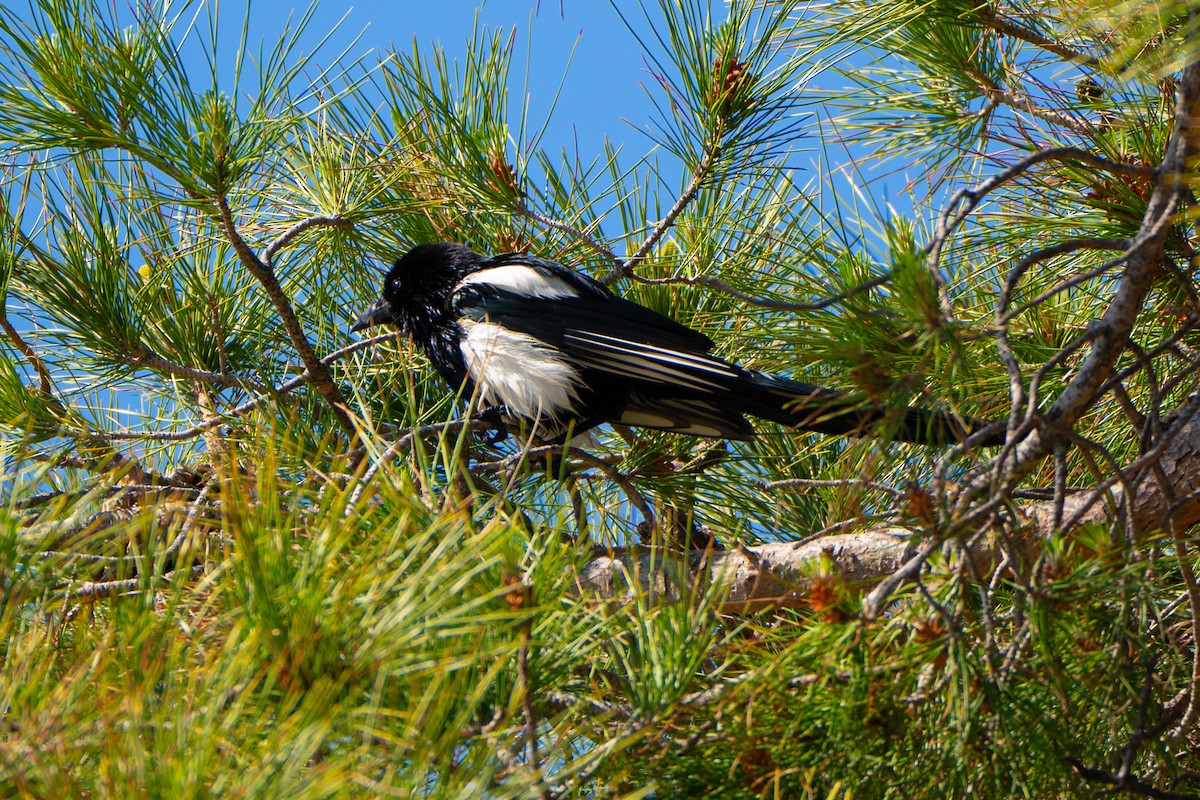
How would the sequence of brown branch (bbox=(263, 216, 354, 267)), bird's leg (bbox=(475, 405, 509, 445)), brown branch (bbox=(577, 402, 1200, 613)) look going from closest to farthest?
brown branch (bbox=(577, 402, 1200, 613)) < brown branch (bbox=(263, 216, 354, 267)) < bird's leg (bbox=(475, 405, 509, 445))

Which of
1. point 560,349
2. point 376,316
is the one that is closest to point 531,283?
point 560,349

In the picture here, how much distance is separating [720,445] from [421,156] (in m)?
0.84

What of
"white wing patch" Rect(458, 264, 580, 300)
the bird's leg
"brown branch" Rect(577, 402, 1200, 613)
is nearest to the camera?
"brown branch" Rect(577, 402, 1200, 613)

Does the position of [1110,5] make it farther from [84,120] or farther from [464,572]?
[84,120]

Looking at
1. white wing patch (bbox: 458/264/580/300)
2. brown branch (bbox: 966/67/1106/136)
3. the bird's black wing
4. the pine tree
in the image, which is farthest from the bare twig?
brown branch (bbox: 966/67/1106/136)

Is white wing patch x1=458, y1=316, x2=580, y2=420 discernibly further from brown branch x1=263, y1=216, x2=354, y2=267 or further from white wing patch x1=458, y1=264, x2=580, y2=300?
brown branch x1=263, y1=216, x2=354, y2=267

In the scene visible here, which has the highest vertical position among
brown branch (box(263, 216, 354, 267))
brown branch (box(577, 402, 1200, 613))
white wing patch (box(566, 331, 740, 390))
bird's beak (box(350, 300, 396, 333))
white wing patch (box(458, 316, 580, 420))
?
bird's beak (box(350, 300, 396, 333))

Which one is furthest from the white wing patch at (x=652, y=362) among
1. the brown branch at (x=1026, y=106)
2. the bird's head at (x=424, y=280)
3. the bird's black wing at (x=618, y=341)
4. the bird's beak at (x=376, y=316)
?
the brown branch at (x=1026, y=106)

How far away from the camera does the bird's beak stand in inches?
98.9

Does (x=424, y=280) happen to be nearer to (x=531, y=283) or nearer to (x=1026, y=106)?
(x=531, y=283)

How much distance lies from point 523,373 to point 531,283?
21cm

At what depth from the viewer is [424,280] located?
8.07ft

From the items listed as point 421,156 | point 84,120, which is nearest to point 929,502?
point 84,120

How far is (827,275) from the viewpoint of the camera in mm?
1351
